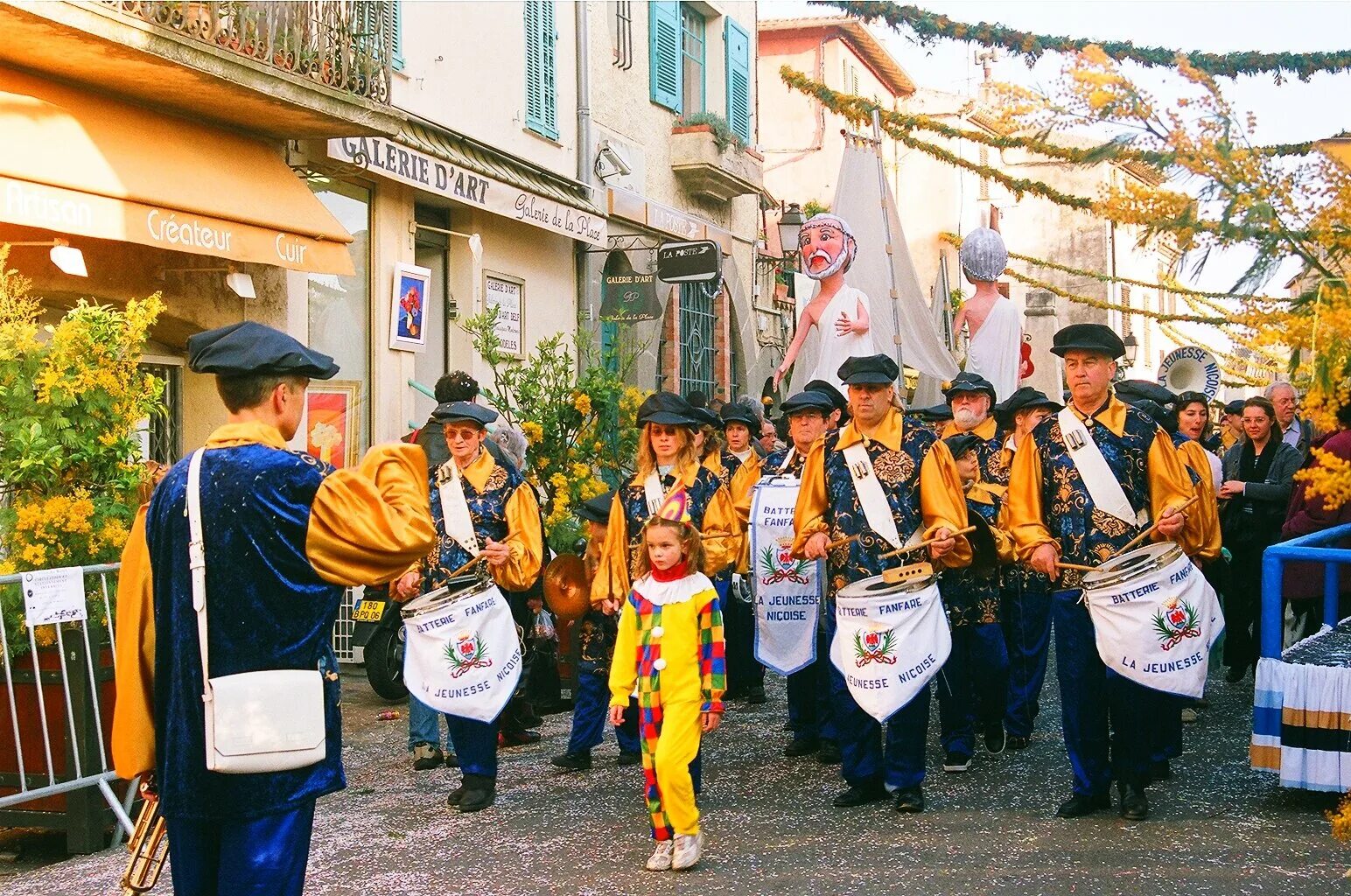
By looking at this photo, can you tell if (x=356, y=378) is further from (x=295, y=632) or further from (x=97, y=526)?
(x=295, y=632)

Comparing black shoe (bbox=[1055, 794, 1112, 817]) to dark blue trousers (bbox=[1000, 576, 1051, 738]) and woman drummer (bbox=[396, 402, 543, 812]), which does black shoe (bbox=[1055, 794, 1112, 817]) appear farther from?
woman drummer (bbox=[396, 402, 543, 812])

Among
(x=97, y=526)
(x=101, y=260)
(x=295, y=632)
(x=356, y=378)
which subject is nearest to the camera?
(x=295, y=632)

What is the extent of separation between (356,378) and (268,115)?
293 cm

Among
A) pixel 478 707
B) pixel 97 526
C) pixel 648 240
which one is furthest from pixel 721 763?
pixel 648 240

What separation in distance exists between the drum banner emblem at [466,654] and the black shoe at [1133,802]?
9.81ft

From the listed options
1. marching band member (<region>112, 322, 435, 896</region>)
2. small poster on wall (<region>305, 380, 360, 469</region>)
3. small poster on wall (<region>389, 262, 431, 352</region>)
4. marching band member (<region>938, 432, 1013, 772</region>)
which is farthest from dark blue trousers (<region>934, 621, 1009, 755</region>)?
small poster on wall (<region>389, 262, 431, 352</region>)

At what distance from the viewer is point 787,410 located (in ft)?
29.1

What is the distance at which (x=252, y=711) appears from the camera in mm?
3912

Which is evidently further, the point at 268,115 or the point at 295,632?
the point at 268,115

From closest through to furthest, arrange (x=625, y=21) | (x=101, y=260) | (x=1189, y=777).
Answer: (x=1189, y=777) → (x=101, y=260) → (x=625, y=21)

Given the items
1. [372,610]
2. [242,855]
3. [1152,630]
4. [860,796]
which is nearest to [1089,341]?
[1152,630]

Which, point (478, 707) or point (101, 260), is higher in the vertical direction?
point (101, 260)

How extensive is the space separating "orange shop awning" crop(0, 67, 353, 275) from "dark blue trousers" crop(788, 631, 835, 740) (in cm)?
511

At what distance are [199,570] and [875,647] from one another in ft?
12.5
